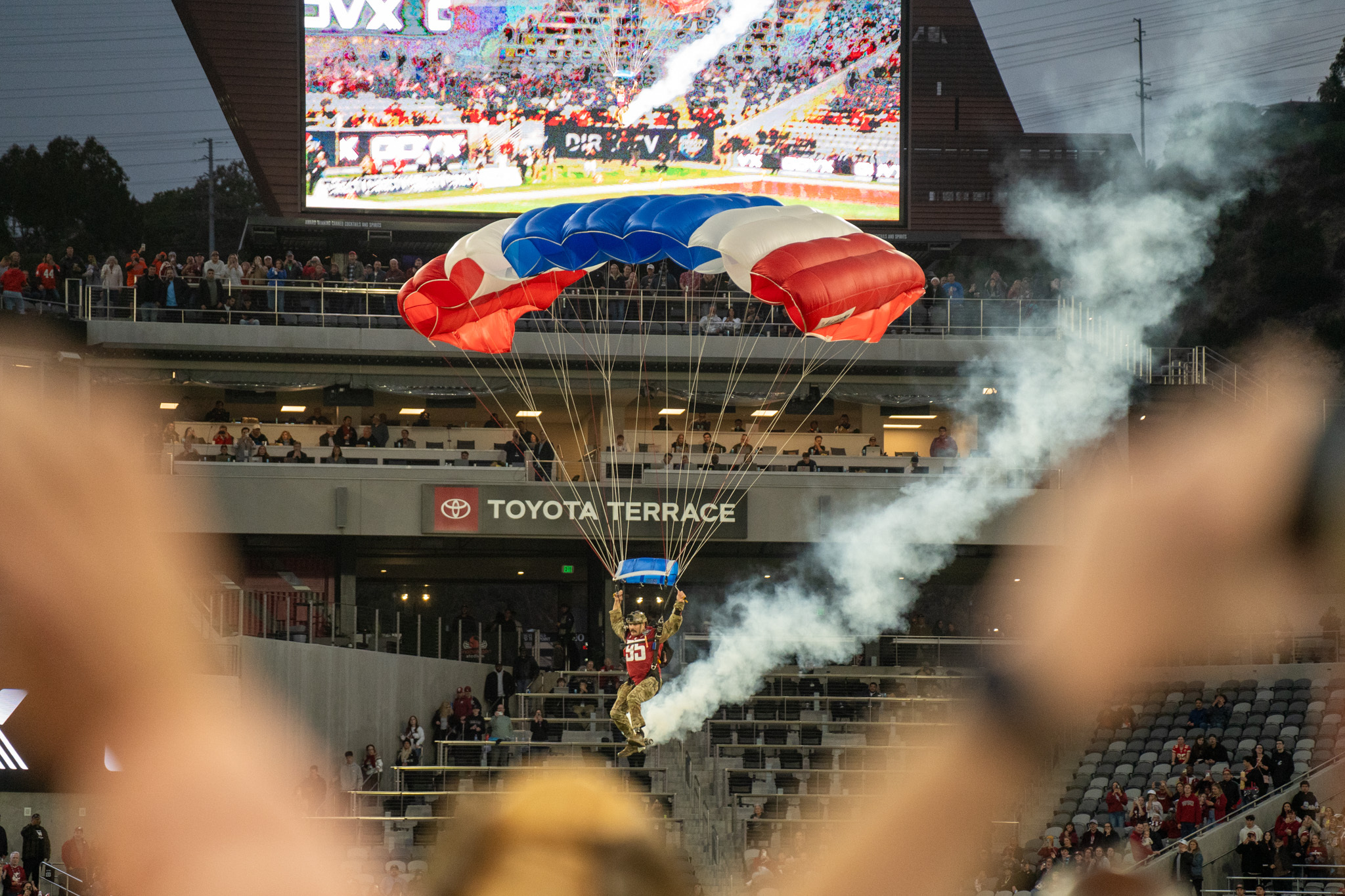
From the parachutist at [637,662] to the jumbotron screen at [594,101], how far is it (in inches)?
703

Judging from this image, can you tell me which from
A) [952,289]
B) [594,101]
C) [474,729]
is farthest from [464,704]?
[594,101]

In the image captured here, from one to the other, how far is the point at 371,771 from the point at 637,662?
8042 millimetres

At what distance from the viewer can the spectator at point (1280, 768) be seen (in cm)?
2052

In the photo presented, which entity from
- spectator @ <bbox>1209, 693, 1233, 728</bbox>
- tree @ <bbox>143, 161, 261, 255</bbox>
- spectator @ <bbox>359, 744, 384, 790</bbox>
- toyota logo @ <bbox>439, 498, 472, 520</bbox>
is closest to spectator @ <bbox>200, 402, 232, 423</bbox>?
toyota logo @ <bbox>439, 498, 472, 520</bbox>

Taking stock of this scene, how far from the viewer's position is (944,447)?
101ft

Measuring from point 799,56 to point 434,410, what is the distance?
35.6 ft

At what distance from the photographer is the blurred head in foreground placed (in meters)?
2.61

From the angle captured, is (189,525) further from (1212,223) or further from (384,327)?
(1212,223)

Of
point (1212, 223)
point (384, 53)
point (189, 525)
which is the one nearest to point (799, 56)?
point (384, 53)

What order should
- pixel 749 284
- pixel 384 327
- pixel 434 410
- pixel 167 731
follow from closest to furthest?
pixel 749 284 < pixel 167 731 < pixel 384 327 < pixel 434 410

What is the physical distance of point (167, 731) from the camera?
2027 centimetres

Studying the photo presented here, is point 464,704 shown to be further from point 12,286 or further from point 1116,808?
point 12,286

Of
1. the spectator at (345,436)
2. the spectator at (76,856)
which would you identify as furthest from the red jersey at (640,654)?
the spectator at (345,436)

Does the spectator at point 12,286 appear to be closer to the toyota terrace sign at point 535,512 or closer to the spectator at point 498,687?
the toyota terrace sign at point 535,512
